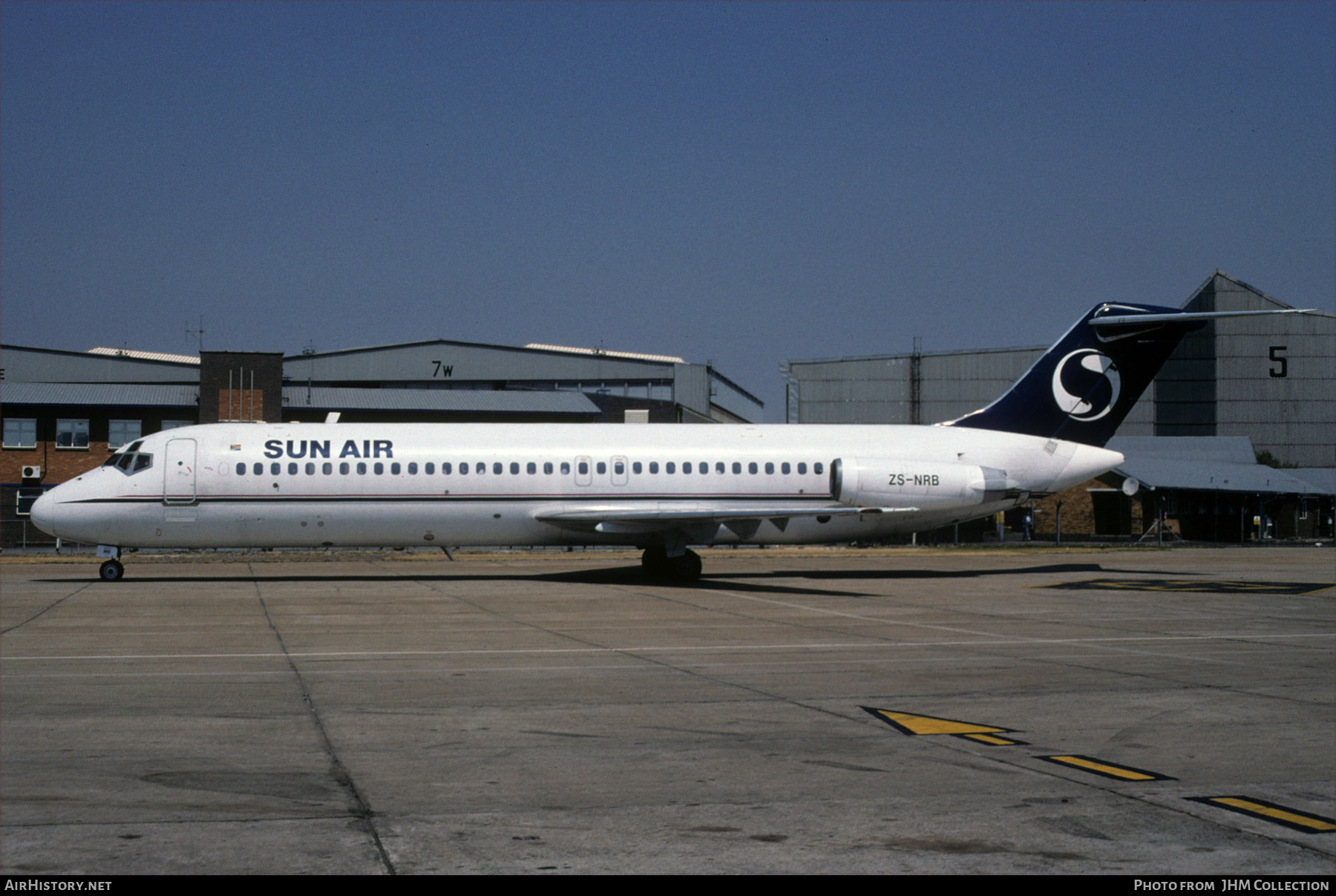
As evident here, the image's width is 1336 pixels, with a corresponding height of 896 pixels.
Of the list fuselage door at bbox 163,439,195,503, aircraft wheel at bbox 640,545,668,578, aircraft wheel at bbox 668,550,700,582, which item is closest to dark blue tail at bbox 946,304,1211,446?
aircraft wheel at bbox 668,550,700,582

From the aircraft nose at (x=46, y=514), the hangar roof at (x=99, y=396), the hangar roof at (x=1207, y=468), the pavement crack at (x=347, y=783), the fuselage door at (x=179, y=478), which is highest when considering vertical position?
the hangar roof at (x=99, y=396)

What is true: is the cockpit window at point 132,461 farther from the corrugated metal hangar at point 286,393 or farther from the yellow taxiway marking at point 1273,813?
the yellow taxiway marking at point 1273,813

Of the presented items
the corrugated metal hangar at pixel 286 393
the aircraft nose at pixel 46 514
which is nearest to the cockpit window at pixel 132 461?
the aircraft nose at pixel 46 514

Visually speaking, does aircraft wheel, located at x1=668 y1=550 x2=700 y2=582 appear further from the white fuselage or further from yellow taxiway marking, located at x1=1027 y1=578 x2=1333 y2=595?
yellow taxiway marking, located at x1=1027 y1=578 x2=1333 y2=595

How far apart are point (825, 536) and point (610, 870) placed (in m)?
25.0

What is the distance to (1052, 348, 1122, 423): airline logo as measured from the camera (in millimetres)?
32781

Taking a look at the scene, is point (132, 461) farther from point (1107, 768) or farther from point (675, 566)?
point (1107, 768)

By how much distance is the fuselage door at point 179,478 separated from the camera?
2758cm

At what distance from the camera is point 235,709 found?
435 inches

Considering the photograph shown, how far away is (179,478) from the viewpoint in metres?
27.6

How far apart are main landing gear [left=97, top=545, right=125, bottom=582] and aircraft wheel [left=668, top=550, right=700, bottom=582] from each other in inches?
524

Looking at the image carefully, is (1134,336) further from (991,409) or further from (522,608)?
(522,608)

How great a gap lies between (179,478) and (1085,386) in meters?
23.6

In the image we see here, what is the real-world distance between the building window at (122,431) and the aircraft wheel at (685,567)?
3903 centimetres
